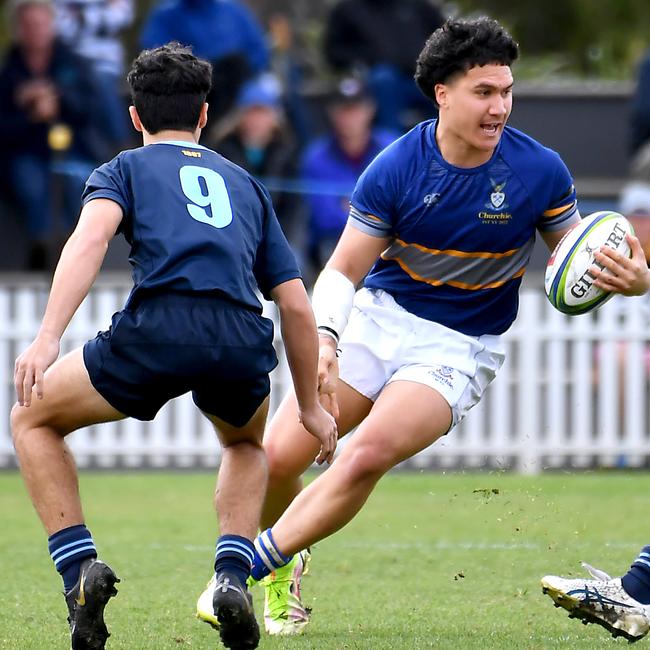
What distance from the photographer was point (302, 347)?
4.81 meters

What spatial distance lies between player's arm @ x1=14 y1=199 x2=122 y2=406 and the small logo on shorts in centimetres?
147

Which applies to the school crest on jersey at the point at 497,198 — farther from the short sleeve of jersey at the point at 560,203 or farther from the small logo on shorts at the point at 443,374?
the small logo on shorts at the point at 443,374

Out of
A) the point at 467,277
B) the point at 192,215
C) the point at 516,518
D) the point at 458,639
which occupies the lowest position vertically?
the point at 516,518

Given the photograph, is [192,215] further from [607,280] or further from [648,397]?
[648,397]

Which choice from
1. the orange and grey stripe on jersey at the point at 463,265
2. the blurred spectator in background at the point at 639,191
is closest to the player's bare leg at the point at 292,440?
the orange and grey stripe on jersey at the point at 463,265

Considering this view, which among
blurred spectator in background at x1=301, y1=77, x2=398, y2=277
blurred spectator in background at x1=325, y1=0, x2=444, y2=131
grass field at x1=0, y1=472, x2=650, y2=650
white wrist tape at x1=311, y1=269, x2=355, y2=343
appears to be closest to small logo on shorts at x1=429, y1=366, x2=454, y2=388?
white wrist tape at x1=311, y1=269, x2=355, y2=343

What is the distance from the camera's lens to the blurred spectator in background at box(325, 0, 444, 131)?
12867 millimetres

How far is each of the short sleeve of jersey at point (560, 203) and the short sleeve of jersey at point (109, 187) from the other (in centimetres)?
169

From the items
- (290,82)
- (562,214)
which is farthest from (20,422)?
(290,82)

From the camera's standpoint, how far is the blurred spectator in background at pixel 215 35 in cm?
1212

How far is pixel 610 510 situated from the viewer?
9.13 metres

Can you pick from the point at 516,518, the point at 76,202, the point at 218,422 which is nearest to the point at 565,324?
the point at 516,518

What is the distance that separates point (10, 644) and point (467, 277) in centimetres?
209

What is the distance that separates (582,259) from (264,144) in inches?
275
